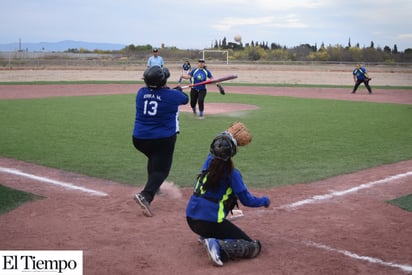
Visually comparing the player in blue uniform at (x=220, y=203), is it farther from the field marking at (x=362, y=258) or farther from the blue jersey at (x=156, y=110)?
the blue jersey at (x=156, y=110)

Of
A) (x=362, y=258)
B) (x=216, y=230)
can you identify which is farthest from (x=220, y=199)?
(x=362, y=258)

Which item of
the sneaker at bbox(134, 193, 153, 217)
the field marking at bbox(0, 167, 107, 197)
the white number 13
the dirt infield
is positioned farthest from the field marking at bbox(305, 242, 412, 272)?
the field marking at bbox(0, 167, 107, 197)

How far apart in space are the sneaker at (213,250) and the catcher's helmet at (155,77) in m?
2.50

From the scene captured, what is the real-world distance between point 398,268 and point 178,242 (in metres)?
2.41

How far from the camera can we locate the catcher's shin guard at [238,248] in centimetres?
538

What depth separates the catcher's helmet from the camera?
6897mm

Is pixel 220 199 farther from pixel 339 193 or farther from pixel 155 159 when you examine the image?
pixel 339 193

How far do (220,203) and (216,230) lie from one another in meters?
0.30

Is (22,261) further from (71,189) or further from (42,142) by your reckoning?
(42,142)

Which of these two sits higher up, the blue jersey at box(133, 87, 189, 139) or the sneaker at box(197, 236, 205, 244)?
the blue jersey at box(133, 87, 189, 139)

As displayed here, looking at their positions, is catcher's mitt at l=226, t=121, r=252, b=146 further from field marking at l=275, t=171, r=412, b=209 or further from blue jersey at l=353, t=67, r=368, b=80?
blue jersey at l=353, t=67, r=368, b=80

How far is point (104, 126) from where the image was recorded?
52.0 ft

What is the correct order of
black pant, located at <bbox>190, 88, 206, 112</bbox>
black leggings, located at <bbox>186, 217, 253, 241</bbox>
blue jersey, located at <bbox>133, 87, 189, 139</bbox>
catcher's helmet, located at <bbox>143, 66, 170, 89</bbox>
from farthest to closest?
Answer: black pant, located at <bbox>190, 88, 206, 112</bbox>
blue jersey, located at <bbox>133, 87, 189, 139</bbox>
catcher's helmet, located at <bbox>143, 66, 170, 89</bbox>
black leggings, located at <bbox>186, 217, 253, 241</bbox>

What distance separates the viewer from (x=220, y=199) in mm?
5387
